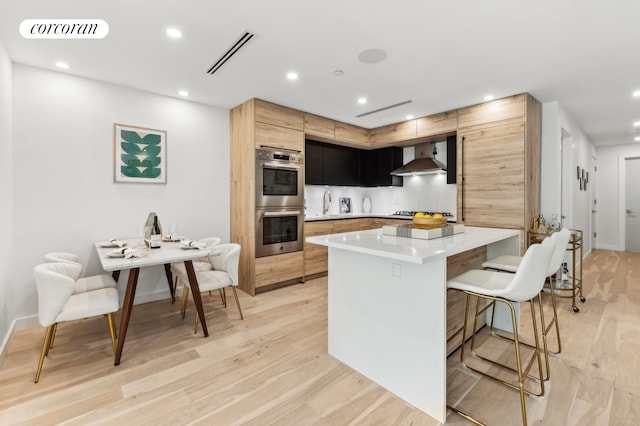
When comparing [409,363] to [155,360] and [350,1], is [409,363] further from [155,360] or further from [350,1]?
[350,1]

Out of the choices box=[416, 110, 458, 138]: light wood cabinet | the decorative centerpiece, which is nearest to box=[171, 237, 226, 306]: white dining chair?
the decorative centerpiece

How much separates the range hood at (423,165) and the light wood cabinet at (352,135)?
0.76 meters

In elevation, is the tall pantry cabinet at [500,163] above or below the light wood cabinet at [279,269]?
above

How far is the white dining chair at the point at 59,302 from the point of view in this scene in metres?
1.98

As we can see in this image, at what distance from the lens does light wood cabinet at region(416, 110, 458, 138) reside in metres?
4.20

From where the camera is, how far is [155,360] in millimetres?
2297

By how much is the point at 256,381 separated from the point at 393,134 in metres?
4.24

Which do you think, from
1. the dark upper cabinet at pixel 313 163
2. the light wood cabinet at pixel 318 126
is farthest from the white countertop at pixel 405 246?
the dark upper cabinet at pixel 313 163

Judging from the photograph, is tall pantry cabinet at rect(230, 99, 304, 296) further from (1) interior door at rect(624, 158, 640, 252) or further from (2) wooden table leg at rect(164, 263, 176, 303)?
(1) interior door at rect(624, 158, 640, 252)

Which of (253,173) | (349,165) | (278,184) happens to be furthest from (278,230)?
(349,165)

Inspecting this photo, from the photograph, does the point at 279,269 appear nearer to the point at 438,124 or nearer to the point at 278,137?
the point at 278,137

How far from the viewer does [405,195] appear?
566 cm

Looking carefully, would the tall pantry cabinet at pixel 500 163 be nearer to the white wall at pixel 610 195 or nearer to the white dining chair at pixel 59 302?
the white dining chair at pixel 59 302

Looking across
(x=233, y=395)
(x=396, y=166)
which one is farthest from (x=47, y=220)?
(x=396, y=166)
